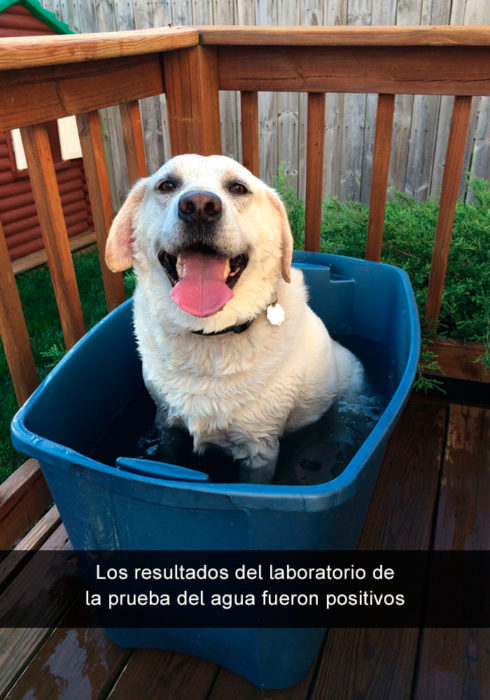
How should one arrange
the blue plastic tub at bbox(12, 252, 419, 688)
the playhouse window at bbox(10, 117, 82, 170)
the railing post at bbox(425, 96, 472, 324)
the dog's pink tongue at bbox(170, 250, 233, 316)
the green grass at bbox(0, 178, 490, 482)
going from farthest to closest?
the playhouse window at bbox(10, 117, 82, 170)
the green grass at bbox(0, 178, 490, 482)
the railing post at bbox(425, 96, 472, 324)
the dog's pink tongue at bbox(170, 250, 233, 316)
the blue plastic tub at bbox(12, 252, 419, 688)

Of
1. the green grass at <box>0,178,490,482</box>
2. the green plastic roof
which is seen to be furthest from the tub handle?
the green plastic roof

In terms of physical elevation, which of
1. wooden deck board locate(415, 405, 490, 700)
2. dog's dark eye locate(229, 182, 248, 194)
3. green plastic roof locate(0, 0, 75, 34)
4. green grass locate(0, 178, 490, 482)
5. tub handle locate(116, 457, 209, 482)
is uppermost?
green plastic roof locate(0, 0, 75, 34)

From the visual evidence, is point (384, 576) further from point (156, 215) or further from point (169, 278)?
point (156, 215)

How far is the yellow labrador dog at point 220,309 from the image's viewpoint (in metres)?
1.63

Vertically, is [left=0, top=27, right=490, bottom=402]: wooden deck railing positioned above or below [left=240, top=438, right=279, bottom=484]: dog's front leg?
above

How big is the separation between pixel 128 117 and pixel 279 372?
1220mm

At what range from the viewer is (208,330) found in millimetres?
1710

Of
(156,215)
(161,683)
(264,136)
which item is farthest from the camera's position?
(264,136)

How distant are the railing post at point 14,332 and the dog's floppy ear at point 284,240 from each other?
33.7 inches

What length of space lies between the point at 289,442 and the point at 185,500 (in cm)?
101

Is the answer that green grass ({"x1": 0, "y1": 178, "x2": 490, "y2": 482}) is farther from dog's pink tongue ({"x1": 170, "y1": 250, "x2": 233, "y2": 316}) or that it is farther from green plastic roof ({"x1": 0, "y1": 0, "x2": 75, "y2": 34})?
green plastic roof ({"x1": 0, "y1": 0, "x2": 75, "y2": 34})

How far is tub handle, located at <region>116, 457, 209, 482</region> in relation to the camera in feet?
3.73

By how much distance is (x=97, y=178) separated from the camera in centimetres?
211

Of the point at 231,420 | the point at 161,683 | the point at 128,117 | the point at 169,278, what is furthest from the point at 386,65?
the point at 161,683
